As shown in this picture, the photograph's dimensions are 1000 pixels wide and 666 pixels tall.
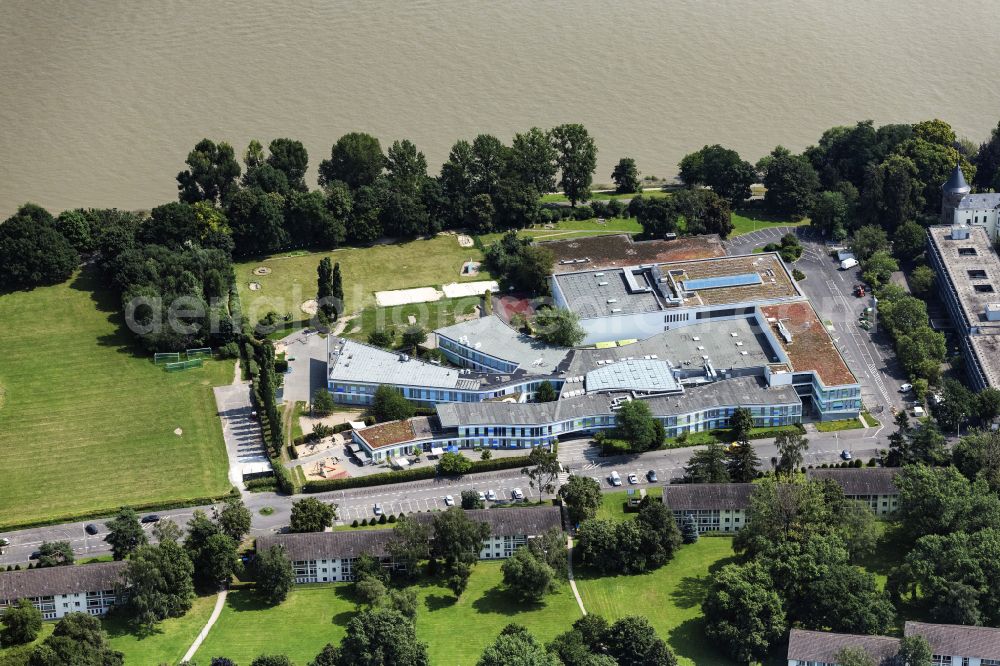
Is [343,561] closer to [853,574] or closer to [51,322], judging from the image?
[853,574]

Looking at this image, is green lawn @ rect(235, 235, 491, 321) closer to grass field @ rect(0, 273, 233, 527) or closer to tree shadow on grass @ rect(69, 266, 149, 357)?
tree shadow on grass @ rect(69, 266, 149, 357)

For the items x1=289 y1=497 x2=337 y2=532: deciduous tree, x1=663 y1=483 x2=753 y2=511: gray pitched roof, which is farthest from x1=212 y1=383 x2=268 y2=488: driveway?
x1=663 y1=483 x2=753 y2=511: gray pitched roof

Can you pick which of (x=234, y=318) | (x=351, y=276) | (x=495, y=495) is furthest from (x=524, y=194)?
(x=495, y=495)

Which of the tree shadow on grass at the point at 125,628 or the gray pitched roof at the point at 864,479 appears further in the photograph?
the gray pitched roof at the point at 864,479

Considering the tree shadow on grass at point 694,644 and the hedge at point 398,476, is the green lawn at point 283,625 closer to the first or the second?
the hedge at point 398,476

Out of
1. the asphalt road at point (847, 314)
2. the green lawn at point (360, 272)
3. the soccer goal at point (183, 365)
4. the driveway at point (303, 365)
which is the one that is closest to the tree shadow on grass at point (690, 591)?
the asphalt road at point (847, 314)

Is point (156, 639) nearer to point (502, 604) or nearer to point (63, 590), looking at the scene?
point (63, 590)
